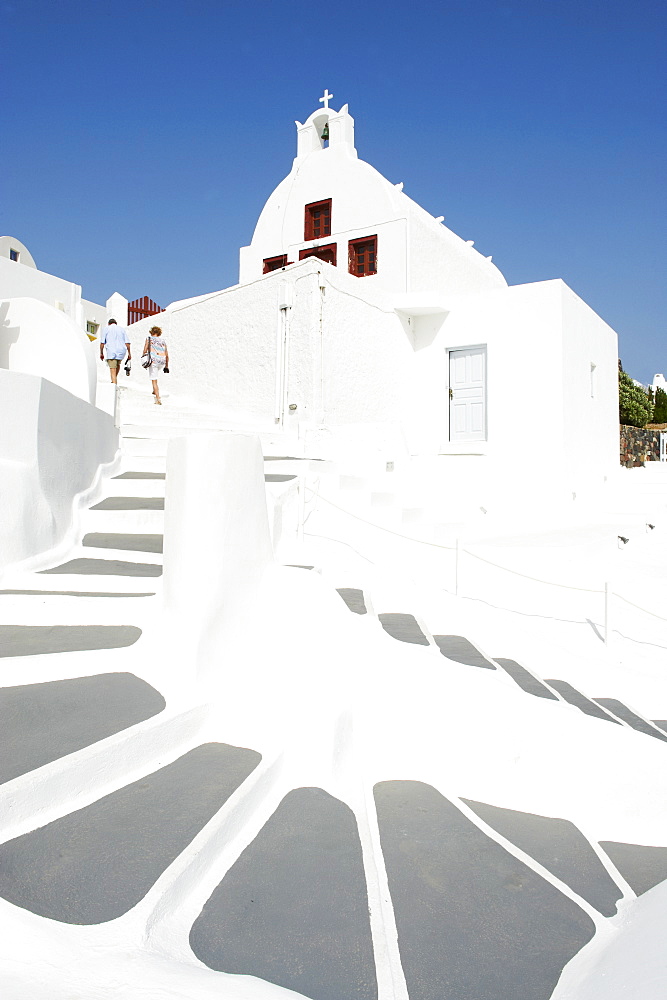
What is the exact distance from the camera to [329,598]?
10.6 ft

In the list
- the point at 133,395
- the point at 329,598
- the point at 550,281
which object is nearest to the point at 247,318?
Answer: the point at 133,395

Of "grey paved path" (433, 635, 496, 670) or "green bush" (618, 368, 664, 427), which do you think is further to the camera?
"green bush" (618, 368, 664, 427)

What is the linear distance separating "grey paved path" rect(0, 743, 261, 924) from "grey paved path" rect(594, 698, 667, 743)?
278 centimetres

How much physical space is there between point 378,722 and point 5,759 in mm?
1624

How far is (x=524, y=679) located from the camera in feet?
14.8

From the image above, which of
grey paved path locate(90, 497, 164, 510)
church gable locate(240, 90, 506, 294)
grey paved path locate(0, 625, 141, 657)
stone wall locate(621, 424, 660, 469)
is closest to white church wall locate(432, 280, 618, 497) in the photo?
church gable locate(240, 90, 506, 294)

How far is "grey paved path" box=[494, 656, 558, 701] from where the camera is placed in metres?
4.20

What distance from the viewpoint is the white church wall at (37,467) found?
430 centimetres

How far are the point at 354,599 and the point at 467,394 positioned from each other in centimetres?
888

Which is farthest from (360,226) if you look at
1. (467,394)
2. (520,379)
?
(520,379)

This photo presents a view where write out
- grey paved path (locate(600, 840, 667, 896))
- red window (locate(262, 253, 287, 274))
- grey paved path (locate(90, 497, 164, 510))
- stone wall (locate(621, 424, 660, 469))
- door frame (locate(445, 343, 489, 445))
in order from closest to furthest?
1. grey paved path (locate(600, 840, 667, 896))
2. grey paved path (locate(90, 497, 164, 510))
3. door frame (locate(445, 343, 489, 445))
4. red window (locate(262, 253, 287, 274))
5. stone wall (locate(621, 424, 660, 469))

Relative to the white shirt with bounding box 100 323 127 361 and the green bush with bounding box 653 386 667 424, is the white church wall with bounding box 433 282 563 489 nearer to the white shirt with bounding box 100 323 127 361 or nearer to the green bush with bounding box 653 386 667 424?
the white shirt with bounding box 100 323 127 361

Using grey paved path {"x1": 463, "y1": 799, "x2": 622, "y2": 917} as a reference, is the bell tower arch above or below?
above

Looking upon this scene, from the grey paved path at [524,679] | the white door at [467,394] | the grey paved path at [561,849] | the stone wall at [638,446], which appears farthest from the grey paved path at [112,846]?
the stone wall at [638,446]
